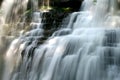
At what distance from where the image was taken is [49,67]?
34.1 feet

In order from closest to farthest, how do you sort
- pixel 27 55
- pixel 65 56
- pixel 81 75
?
1. pixel 81 75
2. pixel 65 56
3. pixel 27 55

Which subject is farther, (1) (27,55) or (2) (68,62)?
(1) (27,55)

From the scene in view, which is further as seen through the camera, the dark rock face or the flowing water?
the dark rock face

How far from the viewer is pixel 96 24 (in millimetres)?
12297

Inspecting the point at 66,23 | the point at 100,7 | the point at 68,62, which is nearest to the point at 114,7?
the point at 100,7

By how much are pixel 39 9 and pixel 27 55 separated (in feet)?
12.1

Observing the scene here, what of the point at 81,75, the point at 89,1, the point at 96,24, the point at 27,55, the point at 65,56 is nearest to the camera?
the point at 81,75

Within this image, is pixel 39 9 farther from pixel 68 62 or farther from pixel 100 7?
pixel 68 62

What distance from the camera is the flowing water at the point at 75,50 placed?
374 inches

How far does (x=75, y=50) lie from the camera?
1034cm

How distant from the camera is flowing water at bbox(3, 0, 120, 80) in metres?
9.49

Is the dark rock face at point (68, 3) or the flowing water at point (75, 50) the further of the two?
the dark rock face at point (68, 3)

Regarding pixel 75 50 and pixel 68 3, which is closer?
pixel 75 50

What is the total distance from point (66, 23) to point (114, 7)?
194 centimetres
